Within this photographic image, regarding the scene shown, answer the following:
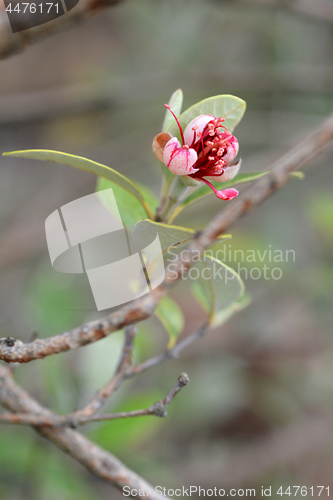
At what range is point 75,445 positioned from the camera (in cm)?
70

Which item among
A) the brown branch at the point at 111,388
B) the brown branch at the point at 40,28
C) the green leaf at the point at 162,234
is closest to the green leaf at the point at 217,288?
the green leaf at the point at 162,234

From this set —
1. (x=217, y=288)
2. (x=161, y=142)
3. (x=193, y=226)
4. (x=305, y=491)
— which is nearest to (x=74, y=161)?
(x=161, y=142)

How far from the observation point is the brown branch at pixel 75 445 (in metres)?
0.67

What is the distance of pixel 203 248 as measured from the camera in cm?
40

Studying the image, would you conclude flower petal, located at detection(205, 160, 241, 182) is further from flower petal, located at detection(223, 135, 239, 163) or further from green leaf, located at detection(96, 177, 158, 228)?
green leaf, located at detection(96, 177, 158, 228)

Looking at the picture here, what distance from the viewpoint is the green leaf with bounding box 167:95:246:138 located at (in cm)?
50

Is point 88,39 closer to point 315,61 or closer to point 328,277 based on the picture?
point 315,61

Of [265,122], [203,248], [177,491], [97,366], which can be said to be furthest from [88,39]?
[203,248]

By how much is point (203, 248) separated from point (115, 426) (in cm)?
91

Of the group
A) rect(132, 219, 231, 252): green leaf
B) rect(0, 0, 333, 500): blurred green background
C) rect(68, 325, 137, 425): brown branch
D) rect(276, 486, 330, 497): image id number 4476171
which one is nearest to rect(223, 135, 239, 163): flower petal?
rect(132, 219, 231, 252): green leaf

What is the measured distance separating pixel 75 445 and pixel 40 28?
725 mm

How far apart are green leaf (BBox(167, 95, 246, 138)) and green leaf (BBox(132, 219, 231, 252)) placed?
0.41 ft
